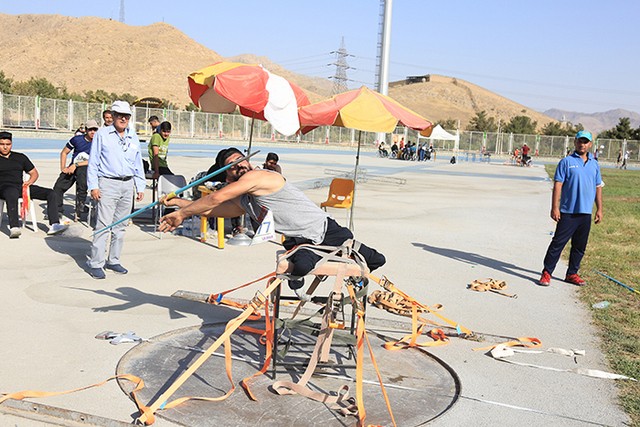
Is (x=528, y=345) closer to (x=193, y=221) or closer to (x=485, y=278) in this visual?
(x=485, y=278)

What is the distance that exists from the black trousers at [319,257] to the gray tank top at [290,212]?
7cm

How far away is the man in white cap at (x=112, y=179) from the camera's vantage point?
7.59 metres

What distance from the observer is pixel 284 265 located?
4.77 m

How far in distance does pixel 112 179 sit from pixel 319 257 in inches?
148

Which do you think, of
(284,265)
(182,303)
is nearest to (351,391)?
(284,265)

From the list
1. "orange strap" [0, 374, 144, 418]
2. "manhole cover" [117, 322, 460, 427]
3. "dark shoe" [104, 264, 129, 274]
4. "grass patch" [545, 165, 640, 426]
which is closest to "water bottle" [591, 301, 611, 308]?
"grass patch" [545, 165, 640, 426]

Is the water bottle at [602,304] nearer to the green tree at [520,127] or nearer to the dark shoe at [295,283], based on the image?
the dark shoe at [295,283]

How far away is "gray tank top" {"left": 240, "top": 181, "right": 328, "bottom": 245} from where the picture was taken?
4.90 meters

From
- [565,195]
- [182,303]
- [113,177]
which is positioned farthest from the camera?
[565,195]

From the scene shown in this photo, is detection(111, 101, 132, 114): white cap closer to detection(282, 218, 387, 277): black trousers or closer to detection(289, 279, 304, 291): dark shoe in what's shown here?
detection(282, 218, 387, 277): black trousers

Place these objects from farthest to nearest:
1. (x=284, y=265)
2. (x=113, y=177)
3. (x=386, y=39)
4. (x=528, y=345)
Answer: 1. (x=386, y=39)
2. (x=113, y=177)
3. (x=528, y=345)
4. (x=284, y=265)

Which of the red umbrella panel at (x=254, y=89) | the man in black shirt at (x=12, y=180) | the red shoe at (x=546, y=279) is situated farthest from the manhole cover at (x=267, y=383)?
the man in black shirt at (x=12, y=180)

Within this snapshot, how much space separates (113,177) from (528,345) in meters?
4.91

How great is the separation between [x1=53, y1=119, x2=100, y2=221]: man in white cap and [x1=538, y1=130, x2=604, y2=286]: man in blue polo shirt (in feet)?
24.8
